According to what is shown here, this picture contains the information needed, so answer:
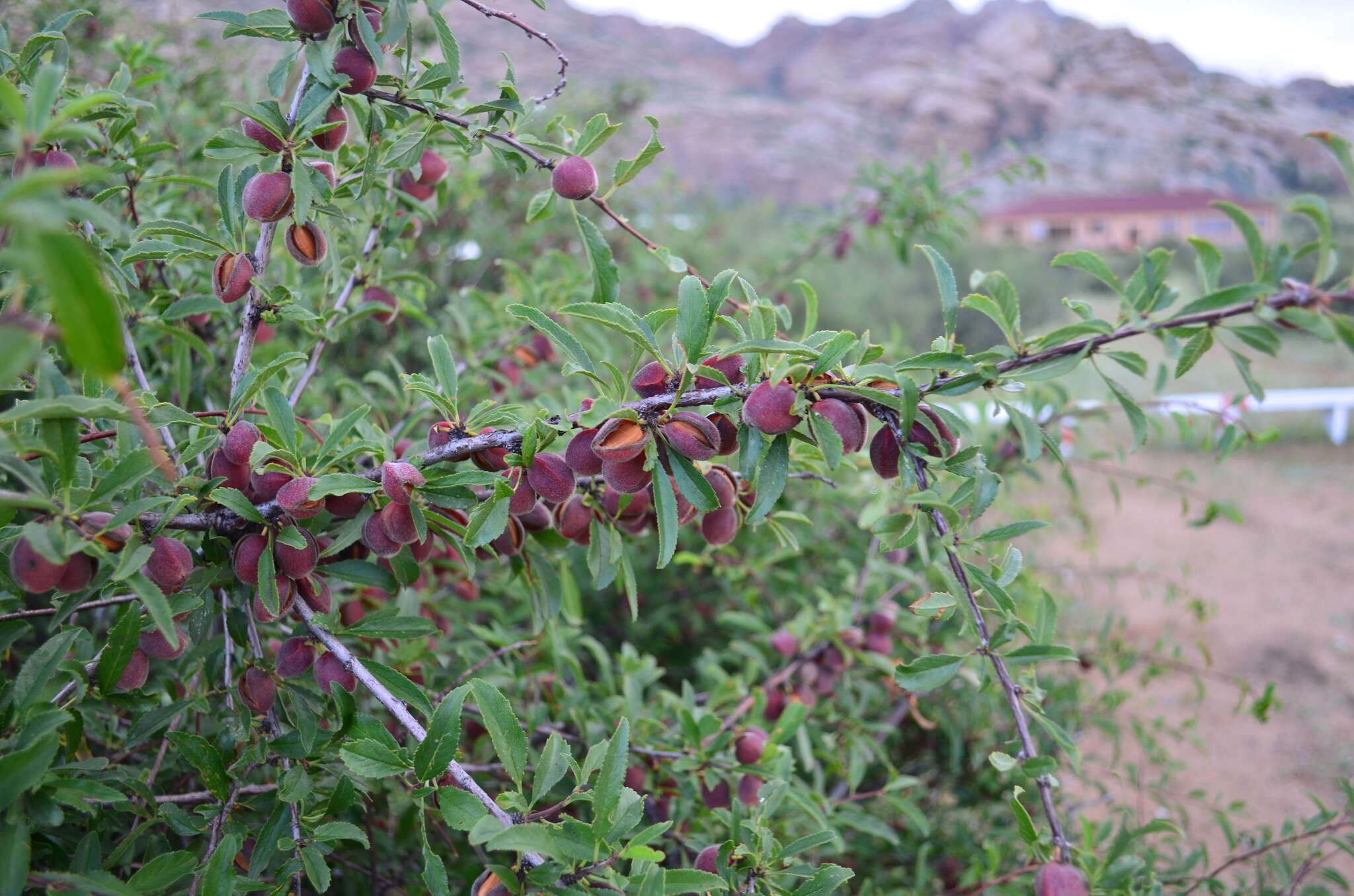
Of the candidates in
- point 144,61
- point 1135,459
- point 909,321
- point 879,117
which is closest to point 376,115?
point 144,61

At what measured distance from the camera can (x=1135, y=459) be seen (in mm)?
5621

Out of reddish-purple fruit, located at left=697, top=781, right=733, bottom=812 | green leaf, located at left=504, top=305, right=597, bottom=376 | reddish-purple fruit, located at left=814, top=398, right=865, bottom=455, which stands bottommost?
reddish-purple fruit, located at left=697, top=781, right=733, bottom=812

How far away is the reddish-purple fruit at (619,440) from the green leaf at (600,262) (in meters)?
0.23

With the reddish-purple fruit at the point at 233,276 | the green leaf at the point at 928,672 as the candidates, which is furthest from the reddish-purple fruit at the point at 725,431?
the reddish-purple fruit at the point at 233,276

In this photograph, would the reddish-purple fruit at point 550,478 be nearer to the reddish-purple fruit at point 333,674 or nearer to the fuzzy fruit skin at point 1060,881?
the reddish-purple fruit at point 333,674

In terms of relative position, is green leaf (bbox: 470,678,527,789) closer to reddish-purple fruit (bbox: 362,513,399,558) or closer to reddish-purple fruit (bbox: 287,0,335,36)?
reddish-purple fruit (bbox: 362,513,399,558)

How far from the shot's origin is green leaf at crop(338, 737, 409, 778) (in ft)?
1.99

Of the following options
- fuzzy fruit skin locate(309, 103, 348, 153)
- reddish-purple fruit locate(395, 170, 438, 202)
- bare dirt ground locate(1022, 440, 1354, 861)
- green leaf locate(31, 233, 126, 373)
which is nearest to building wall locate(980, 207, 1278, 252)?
bare dirt ground locate(1022, 440, 1354, 861)

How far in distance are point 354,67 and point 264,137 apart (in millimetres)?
110

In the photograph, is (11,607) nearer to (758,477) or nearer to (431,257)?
(758,477)

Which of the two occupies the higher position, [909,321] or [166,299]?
[166,299]

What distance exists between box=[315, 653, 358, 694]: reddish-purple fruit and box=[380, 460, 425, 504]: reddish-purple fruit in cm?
17

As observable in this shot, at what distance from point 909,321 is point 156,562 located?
332 inches

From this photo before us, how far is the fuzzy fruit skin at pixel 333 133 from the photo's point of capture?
77 centimetres
